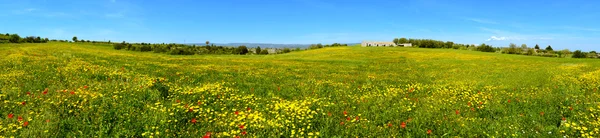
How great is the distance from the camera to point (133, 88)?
12.1 meters

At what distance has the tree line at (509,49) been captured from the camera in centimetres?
8375

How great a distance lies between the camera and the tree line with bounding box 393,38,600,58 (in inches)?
3297

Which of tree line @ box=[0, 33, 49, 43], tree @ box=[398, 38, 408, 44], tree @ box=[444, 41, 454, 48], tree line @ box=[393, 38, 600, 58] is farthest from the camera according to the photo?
tree @ box=[398, 38, 408, 44]

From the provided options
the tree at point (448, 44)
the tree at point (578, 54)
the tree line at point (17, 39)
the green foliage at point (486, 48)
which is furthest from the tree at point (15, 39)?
the tree at point (448, 44)

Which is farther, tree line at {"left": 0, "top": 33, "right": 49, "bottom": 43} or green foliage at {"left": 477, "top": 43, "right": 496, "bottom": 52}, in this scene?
green foliage at {"left": 477, "top": 43, "right": 496, "bottom": 52}

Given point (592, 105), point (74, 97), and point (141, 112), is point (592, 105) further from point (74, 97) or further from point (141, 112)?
point (74, 97)

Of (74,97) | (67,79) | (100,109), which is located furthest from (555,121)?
(67,79)

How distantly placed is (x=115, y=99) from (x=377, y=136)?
28.4 feet

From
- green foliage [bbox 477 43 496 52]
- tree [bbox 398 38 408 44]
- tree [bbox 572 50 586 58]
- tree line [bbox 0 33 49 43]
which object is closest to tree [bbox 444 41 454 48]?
green foliage [bbox 477 43 496 52]

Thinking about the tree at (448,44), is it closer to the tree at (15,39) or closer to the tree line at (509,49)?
the tree line at (509,49)

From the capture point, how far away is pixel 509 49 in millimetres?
98000

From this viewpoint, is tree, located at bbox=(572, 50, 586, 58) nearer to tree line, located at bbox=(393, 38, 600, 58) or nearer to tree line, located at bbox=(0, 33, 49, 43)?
tree line, located at bbox=(393, 38, 600, 58)

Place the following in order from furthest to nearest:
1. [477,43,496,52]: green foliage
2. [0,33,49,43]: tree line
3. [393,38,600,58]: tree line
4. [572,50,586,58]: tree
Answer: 1. [477,43,496,52]: green foliage
2. [393,38,600,58]: tree line
3. [0,33,49,43]: tree line
4. [572,50,586,58]: tree

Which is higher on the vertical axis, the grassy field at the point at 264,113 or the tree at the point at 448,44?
the tree at the point at 448,44
